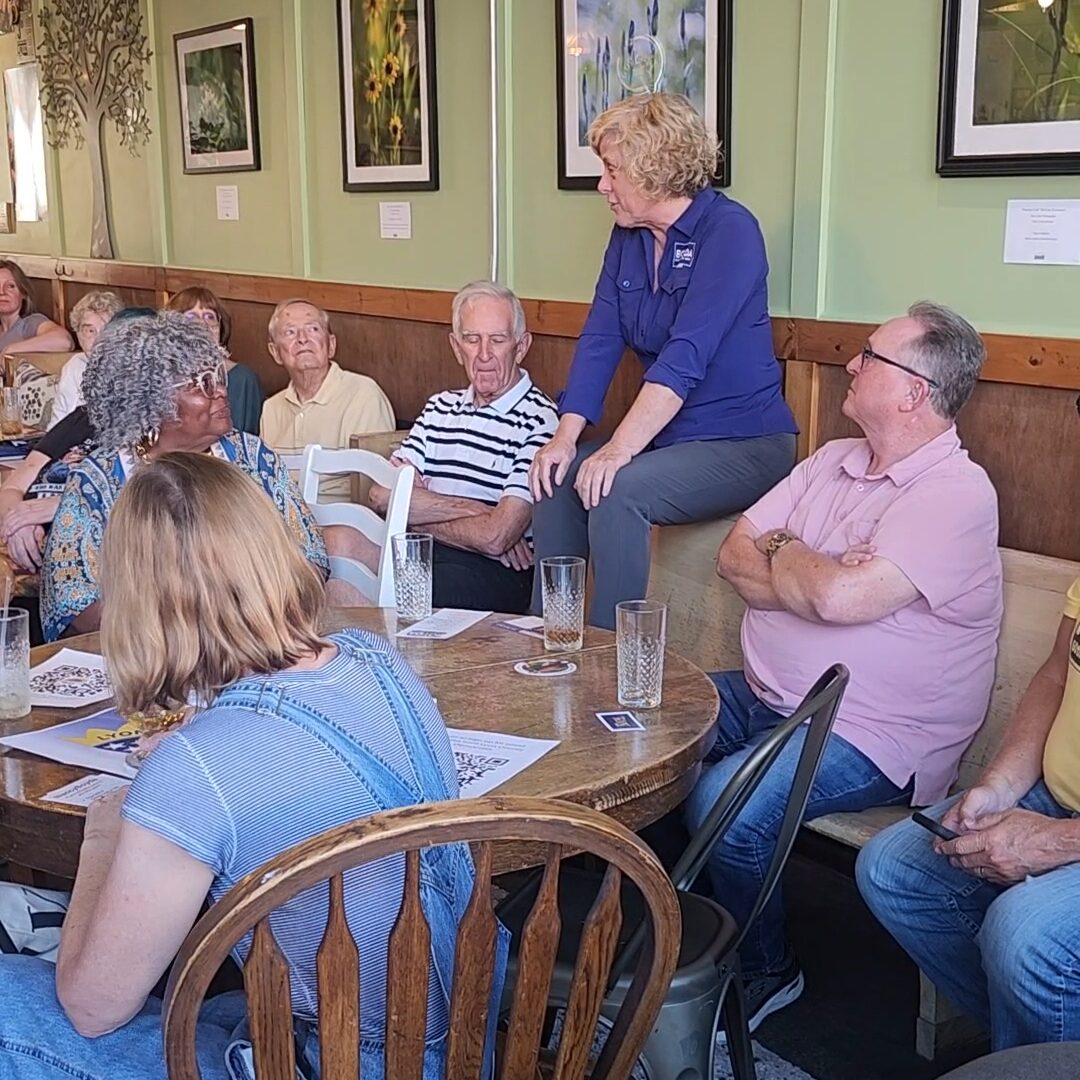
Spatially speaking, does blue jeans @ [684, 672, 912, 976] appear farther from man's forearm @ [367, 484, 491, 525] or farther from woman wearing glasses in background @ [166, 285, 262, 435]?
woman wearing glasses in background @ [166, 285, 262, 435]

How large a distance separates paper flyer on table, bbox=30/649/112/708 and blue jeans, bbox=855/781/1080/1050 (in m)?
1.17

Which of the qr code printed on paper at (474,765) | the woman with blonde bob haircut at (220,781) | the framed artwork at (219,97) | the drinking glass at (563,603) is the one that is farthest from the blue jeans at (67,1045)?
the framed artwork at (219,97)

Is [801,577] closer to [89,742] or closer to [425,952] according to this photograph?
[89,742]

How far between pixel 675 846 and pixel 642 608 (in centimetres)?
89

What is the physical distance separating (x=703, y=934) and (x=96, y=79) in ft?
19.2

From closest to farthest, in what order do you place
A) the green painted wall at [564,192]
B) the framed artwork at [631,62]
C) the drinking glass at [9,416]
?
the green painted wall at [564,192] → the framed artwork at [631,62] → the drinking glass at [9,416]

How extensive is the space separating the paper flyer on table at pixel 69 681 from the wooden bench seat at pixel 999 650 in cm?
119

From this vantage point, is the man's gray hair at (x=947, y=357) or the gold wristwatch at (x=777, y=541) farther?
the gold wristwatch at (x=777, y=541)

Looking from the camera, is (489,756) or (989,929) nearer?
(489,756)

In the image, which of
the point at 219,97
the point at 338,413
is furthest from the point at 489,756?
the point at 219,97

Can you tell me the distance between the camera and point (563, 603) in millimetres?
2150

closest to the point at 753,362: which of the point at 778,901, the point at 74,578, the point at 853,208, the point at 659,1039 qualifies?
the point at 853,208

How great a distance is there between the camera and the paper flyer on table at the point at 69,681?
1.97 metres

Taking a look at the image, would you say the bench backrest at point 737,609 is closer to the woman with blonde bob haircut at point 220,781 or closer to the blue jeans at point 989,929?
the blue jeans at point 989,929
